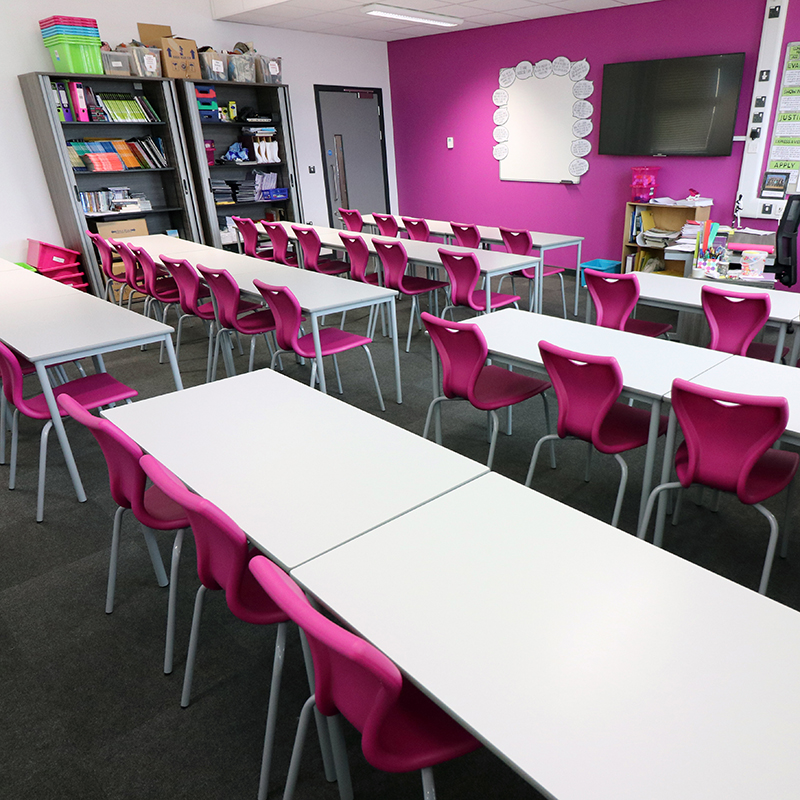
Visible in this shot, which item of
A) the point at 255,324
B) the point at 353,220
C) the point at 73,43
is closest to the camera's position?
the point at 255,324

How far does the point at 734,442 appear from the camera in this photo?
6.51 feet

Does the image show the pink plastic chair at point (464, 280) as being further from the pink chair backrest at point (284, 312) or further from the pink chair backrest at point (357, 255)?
the pink chair backrest at point (284, 312)

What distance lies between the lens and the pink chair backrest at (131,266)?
521cm

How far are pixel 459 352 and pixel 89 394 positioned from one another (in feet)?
5.98

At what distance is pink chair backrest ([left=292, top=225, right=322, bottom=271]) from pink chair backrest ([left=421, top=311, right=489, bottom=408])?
10.2 feet

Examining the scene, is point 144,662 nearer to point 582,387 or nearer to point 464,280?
point 582,387

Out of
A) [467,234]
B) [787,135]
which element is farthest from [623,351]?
[787,135]

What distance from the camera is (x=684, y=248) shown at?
4598 mm

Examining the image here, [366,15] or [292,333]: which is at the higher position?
[366,15]

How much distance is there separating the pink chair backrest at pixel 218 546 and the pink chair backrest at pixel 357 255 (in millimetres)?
3795

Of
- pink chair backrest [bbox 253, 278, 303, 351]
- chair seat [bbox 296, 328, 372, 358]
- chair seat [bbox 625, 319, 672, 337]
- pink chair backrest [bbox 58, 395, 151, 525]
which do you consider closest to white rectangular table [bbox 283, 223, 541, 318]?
chair seat [bbox 625, 319, 672, 337]

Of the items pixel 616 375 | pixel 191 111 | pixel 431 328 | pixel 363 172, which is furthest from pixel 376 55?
pixel 616 375

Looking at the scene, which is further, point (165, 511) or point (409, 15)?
point (409, 15)

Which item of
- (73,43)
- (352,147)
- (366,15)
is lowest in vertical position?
(352,147)
